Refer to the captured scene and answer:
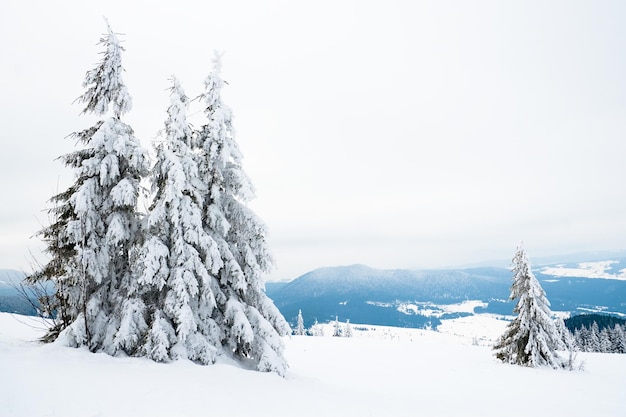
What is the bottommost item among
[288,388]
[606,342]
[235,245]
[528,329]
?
[606,342]

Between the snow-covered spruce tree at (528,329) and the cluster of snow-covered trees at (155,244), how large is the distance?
1862cm

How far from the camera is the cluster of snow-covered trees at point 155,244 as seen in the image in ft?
34.6

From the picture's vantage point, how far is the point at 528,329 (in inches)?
887

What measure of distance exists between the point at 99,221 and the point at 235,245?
4.69m

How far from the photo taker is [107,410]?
22.5ft

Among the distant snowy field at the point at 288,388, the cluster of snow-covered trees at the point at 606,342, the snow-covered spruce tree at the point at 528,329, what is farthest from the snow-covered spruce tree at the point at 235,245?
the cluster of snow-covered trees at the point at 606,342

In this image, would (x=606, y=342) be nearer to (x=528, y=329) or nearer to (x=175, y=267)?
(x=528, y=329)

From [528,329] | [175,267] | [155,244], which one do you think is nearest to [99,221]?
[155,244]

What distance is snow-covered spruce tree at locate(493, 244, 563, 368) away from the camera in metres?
21.9

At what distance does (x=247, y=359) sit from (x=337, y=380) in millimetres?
5787

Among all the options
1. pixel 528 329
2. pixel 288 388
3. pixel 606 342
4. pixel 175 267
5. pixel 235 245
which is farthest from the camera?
pixel 606 342

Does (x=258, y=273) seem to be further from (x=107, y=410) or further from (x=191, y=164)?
(x=107, y=410)

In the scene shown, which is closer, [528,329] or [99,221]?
[99,221]

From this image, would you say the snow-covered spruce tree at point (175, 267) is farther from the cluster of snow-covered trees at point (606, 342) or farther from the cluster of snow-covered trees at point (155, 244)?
the cluster of snow-covered trees at point (606, 342)
